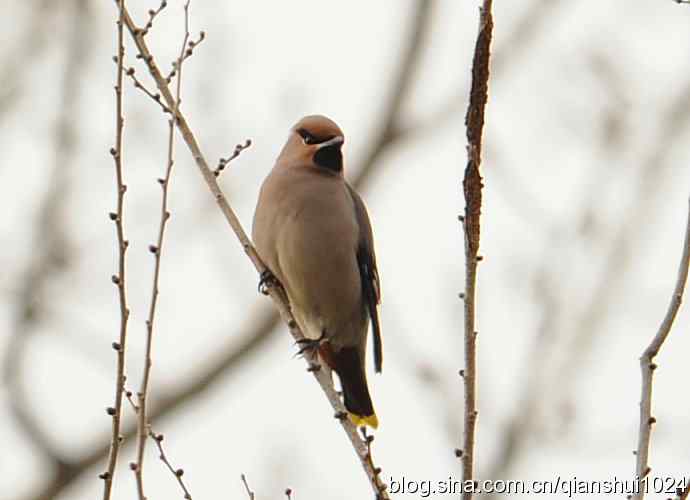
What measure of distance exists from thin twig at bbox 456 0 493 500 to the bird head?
8.70 ft

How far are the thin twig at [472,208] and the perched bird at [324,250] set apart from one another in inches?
82.0

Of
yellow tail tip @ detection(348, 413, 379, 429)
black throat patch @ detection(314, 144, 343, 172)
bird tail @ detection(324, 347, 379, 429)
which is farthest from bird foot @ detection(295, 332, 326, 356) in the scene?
black throat patch @ detection(314, 144, 343, 172)

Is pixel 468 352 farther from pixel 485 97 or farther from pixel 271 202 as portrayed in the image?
pixel 271 202

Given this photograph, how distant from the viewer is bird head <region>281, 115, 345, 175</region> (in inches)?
244

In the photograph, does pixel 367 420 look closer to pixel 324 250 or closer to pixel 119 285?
pixel 324 250

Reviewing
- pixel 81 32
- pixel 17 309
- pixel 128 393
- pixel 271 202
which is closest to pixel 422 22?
pixel 81 32

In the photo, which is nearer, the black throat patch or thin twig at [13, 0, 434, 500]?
the black throat patch

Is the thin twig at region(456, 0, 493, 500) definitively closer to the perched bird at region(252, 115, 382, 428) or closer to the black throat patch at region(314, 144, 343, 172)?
the perched bird at region(252, 115, 382, 428)

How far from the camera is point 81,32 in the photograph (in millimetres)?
8641

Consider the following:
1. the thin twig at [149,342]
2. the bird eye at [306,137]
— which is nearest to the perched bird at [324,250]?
the bird eye at [306,137]

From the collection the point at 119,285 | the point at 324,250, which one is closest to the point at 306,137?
the point at 324,250

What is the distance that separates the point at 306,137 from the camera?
20.6 feet

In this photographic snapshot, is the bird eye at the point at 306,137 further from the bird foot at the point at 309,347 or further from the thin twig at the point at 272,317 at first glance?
the thin twig at the point at 272,317

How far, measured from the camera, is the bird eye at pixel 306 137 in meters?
6.24
